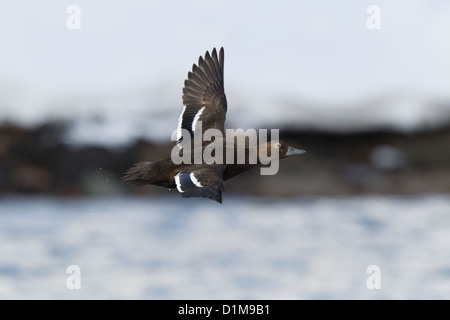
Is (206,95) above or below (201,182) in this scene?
above

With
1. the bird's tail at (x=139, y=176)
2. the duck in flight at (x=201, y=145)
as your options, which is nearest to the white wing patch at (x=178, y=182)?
the duck in flight at (x=201, y=145)

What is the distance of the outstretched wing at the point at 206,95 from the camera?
18.2 ft

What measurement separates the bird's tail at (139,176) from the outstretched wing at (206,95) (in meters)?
0.68

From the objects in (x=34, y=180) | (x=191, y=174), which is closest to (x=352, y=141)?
(x=34, y=180)

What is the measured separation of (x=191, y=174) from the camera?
4582mm

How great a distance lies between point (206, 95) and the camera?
5688 mm

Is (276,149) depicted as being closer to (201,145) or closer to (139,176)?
(201,145)

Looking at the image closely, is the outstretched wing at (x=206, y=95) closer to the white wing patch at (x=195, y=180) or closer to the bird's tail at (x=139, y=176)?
the bird's tail at (x=139, y=176)

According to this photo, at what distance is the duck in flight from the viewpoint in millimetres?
4594

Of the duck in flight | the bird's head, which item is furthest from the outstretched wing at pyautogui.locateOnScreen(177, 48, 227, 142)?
the bird's head

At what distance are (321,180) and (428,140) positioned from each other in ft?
6.69

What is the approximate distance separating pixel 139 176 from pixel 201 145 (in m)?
0.54

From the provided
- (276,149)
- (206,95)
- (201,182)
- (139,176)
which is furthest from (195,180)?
(206,95)

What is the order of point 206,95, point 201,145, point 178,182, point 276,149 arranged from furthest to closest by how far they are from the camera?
point 206,95, point 276,149, point 201,145, point 178,182
